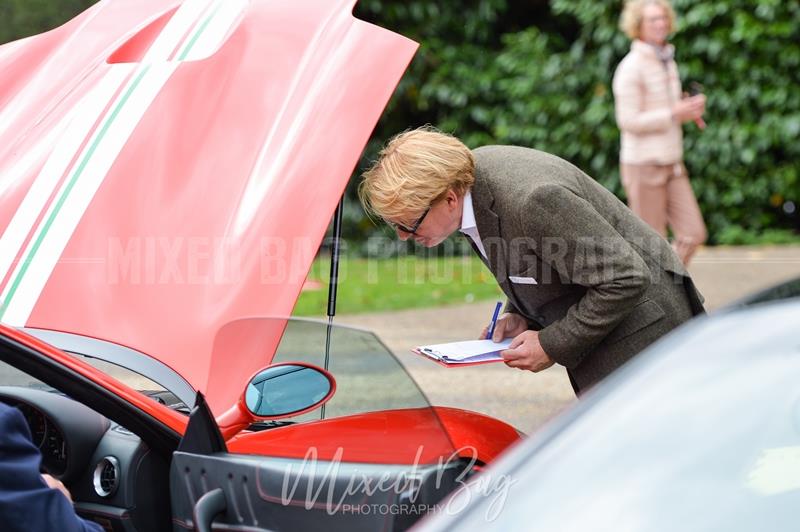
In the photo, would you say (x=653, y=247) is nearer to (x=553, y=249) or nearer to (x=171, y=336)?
(x=553, y=249)

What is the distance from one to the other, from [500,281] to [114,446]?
1171 millimetres

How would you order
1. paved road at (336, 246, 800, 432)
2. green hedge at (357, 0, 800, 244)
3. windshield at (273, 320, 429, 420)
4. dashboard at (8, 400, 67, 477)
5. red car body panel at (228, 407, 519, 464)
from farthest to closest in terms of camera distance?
green hedge at (357, 0, 800, 244), paved road at (336, 246, 800, 432), dashboard at (8, 400, 67, 477), windshield at (273, 320, 429, 420), red car body panel at (228, 407, 519, 464)

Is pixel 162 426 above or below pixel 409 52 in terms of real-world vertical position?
below

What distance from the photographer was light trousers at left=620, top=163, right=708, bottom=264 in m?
7.46

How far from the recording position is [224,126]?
120 inches

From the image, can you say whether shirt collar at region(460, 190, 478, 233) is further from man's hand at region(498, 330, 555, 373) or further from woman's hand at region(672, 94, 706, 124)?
woman's hand at region(672, 94, 706, 124)

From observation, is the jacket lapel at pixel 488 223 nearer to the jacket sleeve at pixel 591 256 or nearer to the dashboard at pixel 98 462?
the jacket sleeve at pixel 591 256

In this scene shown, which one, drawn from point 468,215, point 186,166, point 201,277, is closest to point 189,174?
point 186,166

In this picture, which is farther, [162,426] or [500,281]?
[500,281]

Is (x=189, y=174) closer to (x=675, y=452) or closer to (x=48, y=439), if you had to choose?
(x=48, y=439)

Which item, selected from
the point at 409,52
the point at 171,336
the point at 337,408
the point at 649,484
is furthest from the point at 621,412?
the point at 409,52

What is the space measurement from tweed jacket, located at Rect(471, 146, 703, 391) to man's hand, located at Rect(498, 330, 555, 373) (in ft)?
0.08

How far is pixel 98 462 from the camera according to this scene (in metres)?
2.72

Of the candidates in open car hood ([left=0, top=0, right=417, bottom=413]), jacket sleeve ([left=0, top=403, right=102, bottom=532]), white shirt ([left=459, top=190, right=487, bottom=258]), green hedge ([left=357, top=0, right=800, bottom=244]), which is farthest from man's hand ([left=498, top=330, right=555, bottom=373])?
green hedge ([left=357, top=0, right=800, bottom=244])
